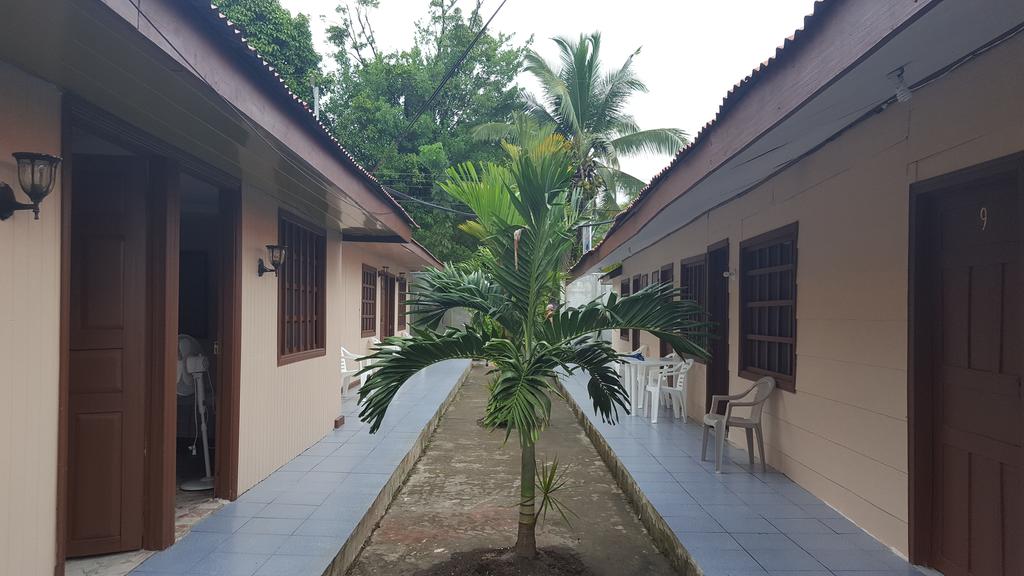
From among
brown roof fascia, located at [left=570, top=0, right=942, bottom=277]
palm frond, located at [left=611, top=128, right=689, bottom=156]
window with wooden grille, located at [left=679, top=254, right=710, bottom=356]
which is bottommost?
window with wooden grille, located at [left=679, top=254, right=710, bottom=356]

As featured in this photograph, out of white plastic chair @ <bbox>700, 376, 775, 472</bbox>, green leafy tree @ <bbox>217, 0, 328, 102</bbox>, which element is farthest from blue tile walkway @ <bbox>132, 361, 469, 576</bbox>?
green leafy tree @ <bbox>217, 0, 328, 102</bbox>

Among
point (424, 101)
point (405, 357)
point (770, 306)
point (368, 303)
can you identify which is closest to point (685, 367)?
point (770, 306)

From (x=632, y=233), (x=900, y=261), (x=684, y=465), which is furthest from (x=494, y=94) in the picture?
(x=900, y=261)

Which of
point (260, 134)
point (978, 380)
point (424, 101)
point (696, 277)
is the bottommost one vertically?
point (978, 380)

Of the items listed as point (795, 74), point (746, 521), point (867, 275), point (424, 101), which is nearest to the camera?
point (795, 74)

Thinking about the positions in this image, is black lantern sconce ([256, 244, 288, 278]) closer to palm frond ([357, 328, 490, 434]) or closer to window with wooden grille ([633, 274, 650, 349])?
palm frond ([357, 328, 490, 434])

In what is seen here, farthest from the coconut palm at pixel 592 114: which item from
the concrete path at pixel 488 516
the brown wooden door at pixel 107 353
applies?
the brown wooden door at pixel 107 353

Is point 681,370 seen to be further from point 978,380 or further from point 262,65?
point 262,65

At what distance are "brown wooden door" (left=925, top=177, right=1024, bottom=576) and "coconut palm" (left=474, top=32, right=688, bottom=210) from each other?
12139mm

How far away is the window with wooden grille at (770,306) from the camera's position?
5492 mm

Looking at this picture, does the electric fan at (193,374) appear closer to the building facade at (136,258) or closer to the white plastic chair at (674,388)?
the building facade at (136,258)

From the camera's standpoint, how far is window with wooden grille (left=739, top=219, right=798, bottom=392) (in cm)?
549

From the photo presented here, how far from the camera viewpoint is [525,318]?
3787 millimetres

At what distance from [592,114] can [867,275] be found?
12709 millimetres
